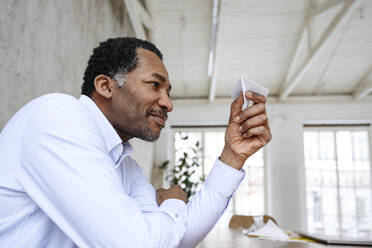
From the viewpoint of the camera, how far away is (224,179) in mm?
956

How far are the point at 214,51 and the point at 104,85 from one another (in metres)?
5.11

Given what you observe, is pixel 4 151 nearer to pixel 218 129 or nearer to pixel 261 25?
pixel 261 25

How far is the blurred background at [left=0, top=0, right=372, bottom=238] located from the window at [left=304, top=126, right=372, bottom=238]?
0.8 inches

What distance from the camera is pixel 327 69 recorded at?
6.78m

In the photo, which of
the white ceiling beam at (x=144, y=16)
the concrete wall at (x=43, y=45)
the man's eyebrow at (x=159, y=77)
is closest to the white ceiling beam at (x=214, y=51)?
the white ceiling beam at (x=144, y=16)

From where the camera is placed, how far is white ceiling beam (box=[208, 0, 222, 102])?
5.32m

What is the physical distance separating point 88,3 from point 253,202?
18.1 feet

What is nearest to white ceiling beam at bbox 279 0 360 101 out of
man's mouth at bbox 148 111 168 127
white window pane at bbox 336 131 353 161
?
white window pane at bbox 336 131 353 161

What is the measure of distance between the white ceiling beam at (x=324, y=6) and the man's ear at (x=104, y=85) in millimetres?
4598

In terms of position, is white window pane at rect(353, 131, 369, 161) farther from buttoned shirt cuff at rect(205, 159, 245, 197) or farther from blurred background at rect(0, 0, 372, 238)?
buttoned shirt cuff at rect(205, 159, 245, 197)

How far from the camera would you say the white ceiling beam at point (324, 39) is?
4.45 meters

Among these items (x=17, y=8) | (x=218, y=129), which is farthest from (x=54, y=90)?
(x=218, y=129)

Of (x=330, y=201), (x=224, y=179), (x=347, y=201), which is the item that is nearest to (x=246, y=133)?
(x=224, y=179)

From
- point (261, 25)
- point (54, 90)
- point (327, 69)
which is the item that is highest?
point (261, 25)
